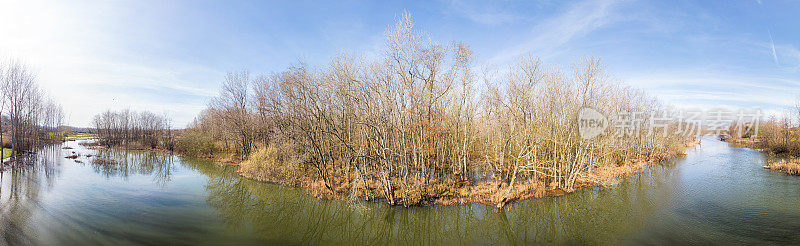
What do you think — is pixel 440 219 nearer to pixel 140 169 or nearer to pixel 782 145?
pixel 140 169

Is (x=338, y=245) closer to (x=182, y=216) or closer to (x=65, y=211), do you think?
(x=182, y=216)

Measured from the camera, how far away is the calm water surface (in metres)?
10.0

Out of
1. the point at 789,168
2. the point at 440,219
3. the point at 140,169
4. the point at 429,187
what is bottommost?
the point at 440,219

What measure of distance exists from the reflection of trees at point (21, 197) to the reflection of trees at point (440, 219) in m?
5.70

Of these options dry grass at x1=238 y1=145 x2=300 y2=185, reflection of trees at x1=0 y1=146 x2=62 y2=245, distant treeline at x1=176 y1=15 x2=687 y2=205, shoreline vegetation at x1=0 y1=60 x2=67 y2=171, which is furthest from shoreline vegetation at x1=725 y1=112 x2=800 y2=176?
shoreline vegetation at x1=0 y1=60 x2=67 y2=171

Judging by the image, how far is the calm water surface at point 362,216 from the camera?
32.9 feet

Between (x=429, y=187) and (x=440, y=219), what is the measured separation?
7.77ft

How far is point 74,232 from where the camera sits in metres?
9.76

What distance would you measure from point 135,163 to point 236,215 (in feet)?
78.2

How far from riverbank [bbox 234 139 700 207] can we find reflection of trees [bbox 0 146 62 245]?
984 centimetres

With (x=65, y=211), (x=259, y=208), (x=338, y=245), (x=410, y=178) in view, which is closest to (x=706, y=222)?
(x=410, y=178)

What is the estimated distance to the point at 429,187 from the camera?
46.4 feet

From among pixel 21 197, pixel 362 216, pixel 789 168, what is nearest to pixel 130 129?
pixel 21 197

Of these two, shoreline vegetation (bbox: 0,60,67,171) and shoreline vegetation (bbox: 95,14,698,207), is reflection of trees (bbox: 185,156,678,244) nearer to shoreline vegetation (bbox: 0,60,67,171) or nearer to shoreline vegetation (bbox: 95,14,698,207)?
shoreline vegetation (bbox: 95,14,698,207)
